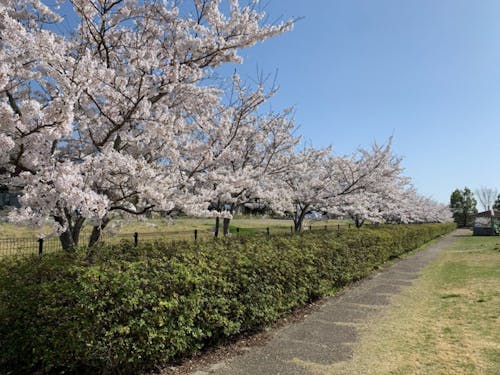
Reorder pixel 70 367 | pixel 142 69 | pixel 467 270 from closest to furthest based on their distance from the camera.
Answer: pixel 70 367, pixel 142 69, pixel 467 270

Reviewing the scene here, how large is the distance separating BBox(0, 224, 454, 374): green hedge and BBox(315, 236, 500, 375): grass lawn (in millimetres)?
1415

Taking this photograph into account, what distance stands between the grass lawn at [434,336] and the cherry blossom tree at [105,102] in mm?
3158

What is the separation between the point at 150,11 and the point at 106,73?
A: 61.3 inches

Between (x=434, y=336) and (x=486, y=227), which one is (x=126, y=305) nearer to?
(x=434, y=336)

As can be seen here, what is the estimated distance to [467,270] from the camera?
12648 mm

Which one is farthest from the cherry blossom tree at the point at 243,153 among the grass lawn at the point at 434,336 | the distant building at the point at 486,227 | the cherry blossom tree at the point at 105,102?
the distant building at the point at 486,227

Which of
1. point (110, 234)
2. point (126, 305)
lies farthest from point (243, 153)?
point (126, 305)

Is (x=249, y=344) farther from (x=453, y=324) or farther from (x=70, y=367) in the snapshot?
(x=453, y=324)

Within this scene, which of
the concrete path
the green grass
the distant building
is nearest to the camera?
the concrete path

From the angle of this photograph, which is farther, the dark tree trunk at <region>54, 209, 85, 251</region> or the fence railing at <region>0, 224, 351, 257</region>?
the fence railing at <region>0, 224, 351, 257</region>

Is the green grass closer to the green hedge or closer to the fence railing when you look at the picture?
the fence railing

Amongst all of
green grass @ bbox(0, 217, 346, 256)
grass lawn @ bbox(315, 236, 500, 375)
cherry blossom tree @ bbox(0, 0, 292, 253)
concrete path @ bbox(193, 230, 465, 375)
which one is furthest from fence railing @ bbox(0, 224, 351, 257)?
grass lawn @ bbox(315, 236, 500, 375)

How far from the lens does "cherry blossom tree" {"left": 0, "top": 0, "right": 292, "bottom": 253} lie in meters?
3.97

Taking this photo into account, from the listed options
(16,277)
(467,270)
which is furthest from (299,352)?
(467,270)
